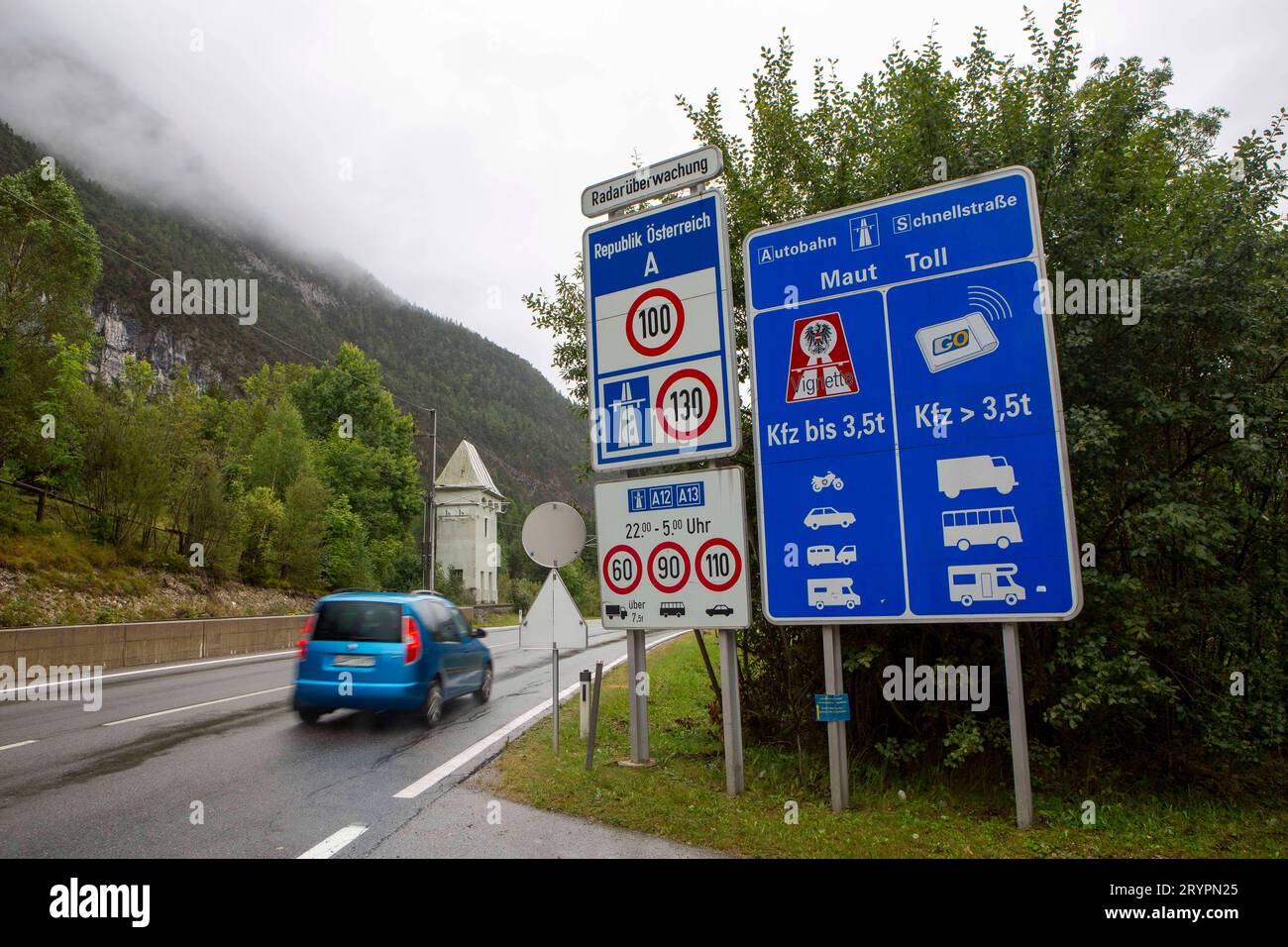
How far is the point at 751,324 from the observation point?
6.85 meters

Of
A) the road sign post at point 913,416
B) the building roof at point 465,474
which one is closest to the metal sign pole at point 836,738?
the road sign post at point 913,416

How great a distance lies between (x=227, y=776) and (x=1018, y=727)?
680 cm

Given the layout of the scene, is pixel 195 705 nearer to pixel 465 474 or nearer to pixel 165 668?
pixel 165 668

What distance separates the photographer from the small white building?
246ft

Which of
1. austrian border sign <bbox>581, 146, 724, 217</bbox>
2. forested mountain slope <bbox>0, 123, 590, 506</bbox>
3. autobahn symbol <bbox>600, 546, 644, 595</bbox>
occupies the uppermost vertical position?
forested mountain slope <bbox>0, 123, 590, 506</bbox>

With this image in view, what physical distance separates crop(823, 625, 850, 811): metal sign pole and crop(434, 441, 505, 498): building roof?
73200 mm

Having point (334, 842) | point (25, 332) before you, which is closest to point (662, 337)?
point (334, 842)

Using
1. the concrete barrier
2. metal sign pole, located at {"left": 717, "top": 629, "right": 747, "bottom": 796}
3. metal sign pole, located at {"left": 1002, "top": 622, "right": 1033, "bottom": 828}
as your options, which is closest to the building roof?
the concrete barrier

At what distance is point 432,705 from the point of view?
33.7 ft

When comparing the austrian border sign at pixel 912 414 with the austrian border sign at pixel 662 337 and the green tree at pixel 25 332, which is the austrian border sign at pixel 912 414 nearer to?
the austrian border sign at pixel 662 337

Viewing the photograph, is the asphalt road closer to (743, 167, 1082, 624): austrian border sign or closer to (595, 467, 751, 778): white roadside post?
(595, 467, 751, 778): white roadside post

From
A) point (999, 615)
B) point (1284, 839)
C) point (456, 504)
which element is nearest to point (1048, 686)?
point (999, 615)
